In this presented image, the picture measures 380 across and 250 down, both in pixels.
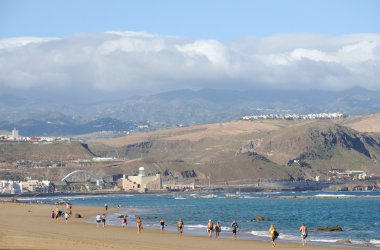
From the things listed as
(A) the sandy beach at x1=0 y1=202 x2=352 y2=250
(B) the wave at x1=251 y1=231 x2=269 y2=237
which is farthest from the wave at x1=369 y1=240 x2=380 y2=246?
(B) the wave at x1=251 y1=231 x2=269 y2=237

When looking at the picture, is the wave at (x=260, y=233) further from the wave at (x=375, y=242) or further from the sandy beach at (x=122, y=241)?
the wave at (x=375, y=242)

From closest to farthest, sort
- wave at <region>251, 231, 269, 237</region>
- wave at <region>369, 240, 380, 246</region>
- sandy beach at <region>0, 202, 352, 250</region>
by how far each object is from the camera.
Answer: sandy beach at <region>0, 202, 352, 250</region>, wave at <region>369, 240, 380, 246</region>, wave at <region>251, 231, 269, 237</region>

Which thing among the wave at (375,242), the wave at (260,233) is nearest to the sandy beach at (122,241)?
the wave at (260,233)

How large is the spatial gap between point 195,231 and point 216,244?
19.4 m

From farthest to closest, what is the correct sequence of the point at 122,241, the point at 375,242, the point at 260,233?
1. the point at 260,233
2. the point at 375,242
3. the point at 122,241

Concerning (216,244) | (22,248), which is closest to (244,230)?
(216,244)

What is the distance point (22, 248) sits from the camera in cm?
4984

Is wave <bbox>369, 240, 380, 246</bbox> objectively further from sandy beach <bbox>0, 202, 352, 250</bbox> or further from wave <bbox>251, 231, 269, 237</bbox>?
wave <bbox>251, 231, 269, 237</bbox>

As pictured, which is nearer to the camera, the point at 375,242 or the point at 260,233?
the point at 375,242

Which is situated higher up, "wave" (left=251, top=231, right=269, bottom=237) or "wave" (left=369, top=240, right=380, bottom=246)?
"wave" (left=251, top=231, right=269, bottom=237)

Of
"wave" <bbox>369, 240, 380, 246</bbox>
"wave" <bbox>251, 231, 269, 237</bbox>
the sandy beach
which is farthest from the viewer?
"wave" <bbox>251, 231, 269, 237</bbox>

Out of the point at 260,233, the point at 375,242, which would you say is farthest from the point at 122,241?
the point at 260,233

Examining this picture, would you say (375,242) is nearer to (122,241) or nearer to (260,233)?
(260,233)

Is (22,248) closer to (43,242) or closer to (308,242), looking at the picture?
(43,242)
